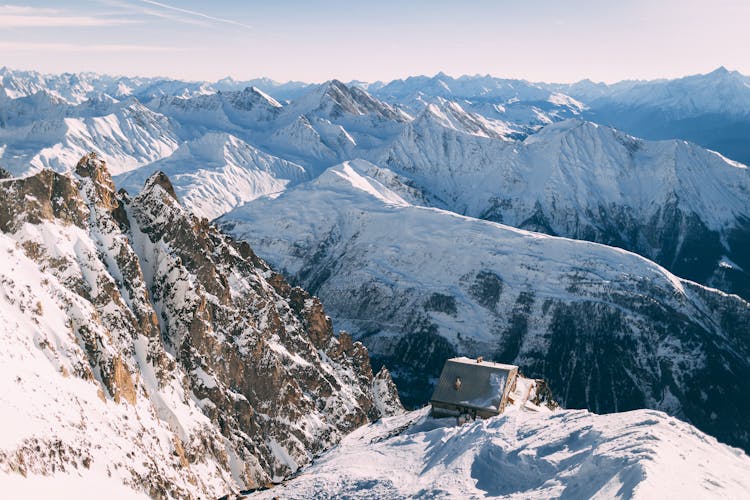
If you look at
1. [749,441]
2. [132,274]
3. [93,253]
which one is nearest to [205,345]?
[132,274]

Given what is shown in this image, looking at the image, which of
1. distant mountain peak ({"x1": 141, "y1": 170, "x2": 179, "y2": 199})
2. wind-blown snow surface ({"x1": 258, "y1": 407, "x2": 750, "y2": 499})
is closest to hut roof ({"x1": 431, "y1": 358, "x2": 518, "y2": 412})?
wind-blown snow surface ({"x1": 258, "y1": 407, "x2": 750, "y2": 499})

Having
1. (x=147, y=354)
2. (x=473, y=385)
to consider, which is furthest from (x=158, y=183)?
(x=473, y=385)

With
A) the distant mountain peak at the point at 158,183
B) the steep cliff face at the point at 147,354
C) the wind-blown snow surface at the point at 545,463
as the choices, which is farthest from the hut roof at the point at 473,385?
the distant mountain peak at the point at 158,183

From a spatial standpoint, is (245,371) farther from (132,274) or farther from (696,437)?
(696,437)

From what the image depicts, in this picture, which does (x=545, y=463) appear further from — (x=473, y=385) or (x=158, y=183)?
(x=158, y=183)

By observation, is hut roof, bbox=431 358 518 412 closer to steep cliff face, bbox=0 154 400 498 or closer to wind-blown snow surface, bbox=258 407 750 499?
wind-blown snow surface, bbox=258 407 750 499

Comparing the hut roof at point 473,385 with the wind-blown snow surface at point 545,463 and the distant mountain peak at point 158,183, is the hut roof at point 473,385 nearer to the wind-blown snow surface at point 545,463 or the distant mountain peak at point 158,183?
the wind-blown snow surface at point 545,463

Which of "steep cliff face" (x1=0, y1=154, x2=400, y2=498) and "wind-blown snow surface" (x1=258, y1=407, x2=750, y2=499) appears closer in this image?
"wind-blown snow surface" (x1=258, y1=407, x2=750, y2=499)
